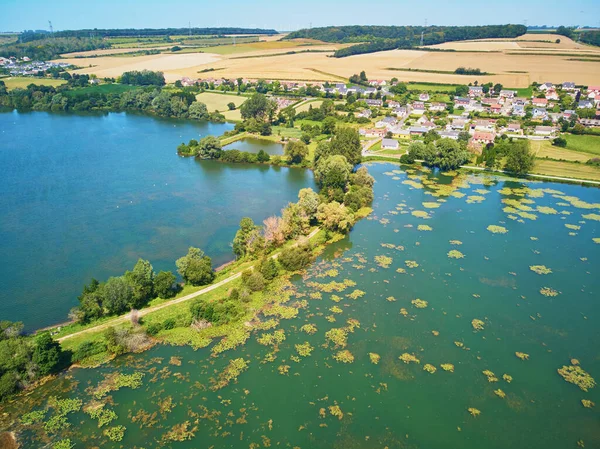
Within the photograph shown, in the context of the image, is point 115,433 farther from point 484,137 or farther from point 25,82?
point 25,82

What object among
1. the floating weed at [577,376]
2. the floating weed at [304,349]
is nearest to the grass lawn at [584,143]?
the floating weed at [577,376]

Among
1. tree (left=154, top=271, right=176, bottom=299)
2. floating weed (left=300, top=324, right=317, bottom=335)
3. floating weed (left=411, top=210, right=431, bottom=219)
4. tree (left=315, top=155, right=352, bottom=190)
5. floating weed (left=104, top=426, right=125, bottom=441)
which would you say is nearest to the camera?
floating weed (left=104, top=426, right=125, bottom=441)

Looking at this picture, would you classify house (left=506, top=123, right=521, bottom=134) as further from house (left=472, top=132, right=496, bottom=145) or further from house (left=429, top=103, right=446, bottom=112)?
house (left=429, top=103, right=446, bottom=112)

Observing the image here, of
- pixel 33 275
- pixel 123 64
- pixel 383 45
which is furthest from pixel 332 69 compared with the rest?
pixel 33 275

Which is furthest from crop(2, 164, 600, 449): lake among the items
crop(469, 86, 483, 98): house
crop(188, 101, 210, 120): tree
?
crop(469, 86, 483, 98): house

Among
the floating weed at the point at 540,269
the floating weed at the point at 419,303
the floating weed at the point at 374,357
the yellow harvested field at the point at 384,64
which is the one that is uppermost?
the yellow harvested field at the point at 384,64

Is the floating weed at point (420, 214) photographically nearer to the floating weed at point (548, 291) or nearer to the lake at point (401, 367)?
the lake at point (401, 367)
